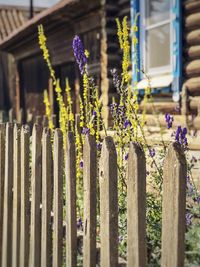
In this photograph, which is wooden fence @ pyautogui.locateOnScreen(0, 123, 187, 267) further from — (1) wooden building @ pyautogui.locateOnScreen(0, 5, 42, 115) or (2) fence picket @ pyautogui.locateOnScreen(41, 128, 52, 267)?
(1) wooden building @ pyautogui.locateOnScreen(0, 5, 42, 115)

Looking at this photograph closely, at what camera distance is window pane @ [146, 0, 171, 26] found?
20.7ft

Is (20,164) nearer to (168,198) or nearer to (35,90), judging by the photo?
(168,198)

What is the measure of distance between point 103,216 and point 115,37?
18.6ft

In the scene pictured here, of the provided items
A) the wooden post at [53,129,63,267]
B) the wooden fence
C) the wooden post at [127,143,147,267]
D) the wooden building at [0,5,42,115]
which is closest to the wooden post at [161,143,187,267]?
the wooden fence

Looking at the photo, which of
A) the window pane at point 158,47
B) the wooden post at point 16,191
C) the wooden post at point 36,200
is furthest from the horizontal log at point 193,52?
the wooden post at point 36,200

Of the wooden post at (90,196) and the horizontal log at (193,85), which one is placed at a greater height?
the horizontal log at (193,85)

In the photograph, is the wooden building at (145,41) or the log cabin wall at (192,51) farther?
the wooden building at (145,41)

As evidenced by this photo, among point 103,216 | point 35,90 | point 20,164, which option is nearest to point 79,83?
point 35,90

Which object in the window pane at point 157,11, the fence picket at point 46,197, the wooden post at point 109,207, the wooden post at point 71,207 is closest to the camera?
the wooden post at point 109,207

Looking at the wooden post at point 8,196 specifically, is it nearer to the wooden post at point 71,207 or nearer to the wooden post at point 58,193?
the wooden post at point 58,193

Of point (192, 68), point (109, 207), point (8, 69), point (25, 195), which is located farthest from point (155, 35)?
point (8, 69)

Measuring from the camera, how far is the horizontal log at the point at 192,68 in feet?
18.2

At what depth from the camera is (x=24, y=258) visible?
2605 mm

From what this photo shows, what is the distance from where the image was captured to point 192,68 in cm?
563
